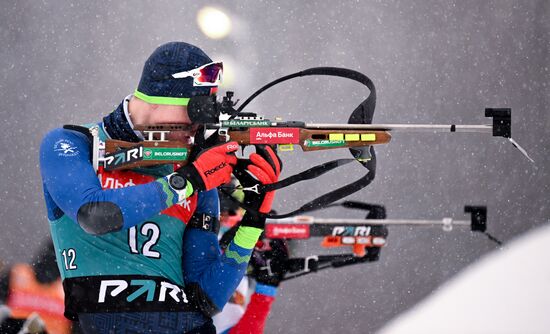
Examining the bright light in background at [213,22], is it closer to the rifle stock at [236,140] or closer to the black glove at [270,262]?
the black glove at [270,262]

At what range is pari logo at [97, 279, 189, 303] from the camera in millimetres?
2215

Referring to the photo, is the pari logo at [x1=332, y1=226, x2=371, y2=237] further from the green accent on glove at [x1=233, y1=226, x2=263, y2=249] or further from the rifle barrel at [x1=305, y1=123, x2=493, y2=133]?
the green accent on glove at [x1=233, y1=226, x2=263, y2=249]

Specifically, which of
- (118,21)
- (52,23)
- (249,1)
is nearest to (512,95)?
(249,1)

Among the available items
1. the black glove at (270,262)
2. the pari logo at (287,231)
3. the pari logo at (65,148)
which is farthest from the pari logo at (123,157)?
the pari logo at (287,231)

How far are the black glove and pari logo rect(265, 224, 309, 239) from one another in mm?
37

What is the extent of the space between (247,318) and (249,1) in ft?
10.0

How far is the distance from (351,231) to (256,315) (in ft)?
4.60

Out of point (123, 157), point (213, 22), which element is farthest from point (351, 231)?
point (123, 157)

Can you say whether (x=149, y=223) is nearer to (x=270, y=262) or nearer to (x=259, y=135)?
(x=259, y=135)

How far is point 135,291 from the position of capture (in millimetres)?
2230

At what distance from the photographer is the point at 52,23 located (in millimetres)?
5223

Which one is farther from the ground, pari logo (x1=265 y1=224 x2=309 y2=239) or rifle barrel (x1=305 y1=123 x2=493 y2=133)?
rifle barrel (x1=305 y1=123 x2=493 y2=133)

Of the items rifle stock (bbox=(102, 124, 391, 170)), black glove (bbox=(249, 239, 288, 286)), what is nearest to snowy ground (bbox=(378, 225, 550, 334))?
black glove (bbox=(249, 239, 288, 286))

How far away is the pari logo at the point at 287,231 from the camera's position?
4298 mm
